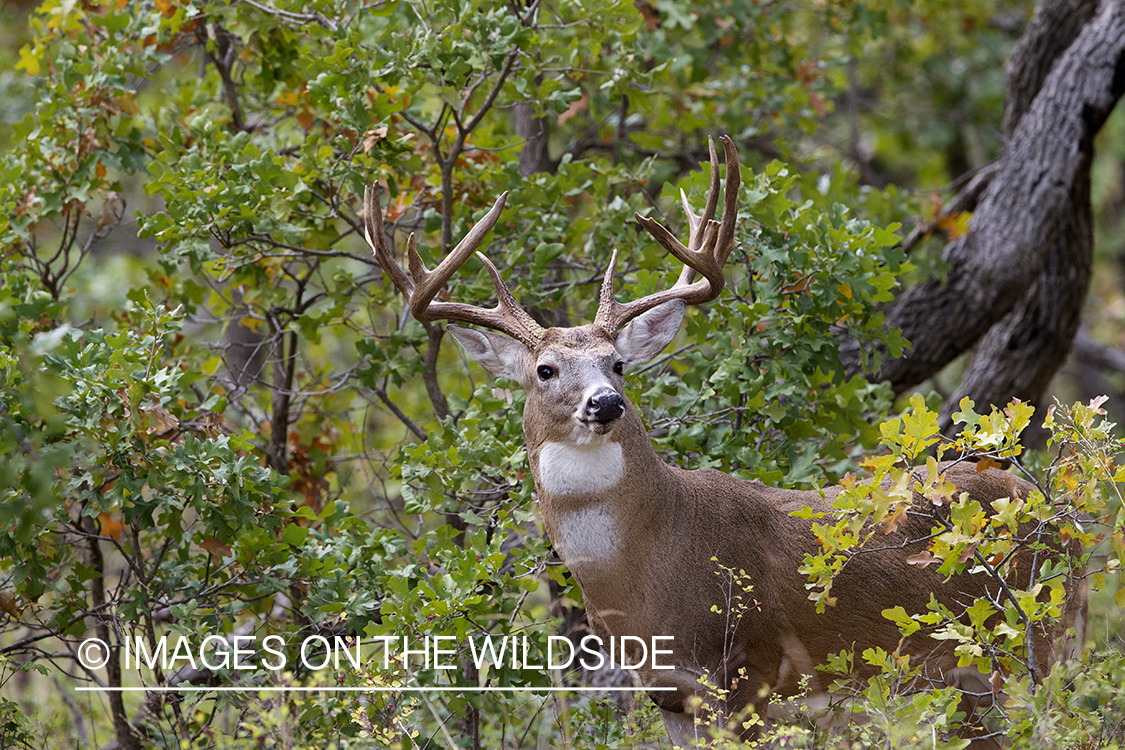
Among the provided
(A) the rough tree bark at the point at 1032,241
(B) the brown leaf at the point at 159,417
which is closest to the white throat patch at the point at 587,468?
(B) the brown leaf at the point at 159,417

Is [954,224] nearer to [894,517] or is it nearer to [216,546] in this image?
[894,517]

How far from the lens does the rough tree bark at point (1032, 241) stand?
765 cm

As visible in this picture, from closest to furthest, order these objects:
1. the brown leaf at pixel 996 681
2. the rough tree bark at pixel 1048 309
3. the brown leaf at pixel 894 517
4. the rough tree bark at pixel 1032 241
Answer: the brown leaf at pixel 894 517 → the brown leaf at pixel 996 681 → the rough tree bark at pixel 1032 241 → the rough tree bark at pixel 1048 309

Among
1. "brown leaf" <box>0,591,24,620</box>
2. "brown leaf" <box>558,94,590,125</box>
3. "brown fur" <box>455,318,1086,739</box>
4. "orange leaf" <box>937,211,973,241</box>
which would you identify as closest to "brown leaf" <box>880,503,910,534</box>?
"brown fur" <box>455,318,1086,739</box>

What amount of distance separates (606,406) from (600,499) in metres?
0.40

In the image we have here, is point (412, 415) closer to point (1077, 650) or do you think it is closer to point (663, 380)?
point (663, 380)

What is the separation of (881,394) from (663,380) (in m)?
1.14

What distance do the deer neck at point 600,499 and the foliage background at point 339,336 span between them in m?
0.46

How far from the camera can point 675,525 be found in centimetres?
470

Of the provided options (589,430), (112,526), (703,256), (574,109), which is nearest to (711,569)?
(589,430)

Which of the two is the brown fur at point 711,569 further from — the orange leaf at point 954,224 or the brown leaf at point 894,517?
the orange leaf at point 954,224

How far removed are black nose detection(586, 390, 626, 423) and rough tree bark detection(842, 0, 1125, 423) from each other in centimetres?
327

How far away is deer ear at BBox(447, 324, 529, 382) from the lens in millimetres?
5062

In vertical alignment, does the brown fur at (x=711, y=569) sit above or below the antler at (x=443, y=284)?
below
